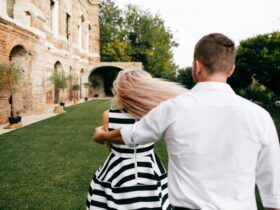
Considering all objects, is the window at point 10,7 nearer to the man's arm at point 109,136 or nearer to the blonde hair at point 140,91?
the blonde hair at point 140,91

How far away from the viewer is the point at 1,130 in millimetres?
11367

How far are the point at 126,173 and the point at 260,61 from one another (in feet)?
70.6

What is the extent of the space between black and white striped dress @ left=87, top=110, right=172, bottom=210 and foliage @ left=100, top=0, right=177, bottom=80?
38.3 meters

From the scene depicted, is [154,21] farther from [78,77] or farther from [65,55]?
[65,55]

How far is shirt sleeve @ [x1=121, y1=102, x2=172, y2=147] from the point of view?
1.58m

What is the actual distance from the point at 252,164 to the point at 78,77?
3036cm

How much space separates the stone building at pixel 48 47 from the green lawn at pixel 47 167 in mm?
4464

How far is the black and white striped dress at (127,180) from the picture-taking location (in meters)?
2.58

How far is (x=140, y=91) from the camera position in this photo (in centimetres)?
234

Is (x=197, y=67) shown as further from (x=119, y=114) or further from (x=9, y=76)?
(x=9, y=76)

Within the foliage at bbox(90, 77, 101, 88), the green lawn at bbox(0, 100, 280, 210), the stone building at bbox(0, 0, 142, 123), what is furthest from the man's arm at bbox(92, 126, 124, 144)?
the foliage at bbox(90, 77, 101, 88)

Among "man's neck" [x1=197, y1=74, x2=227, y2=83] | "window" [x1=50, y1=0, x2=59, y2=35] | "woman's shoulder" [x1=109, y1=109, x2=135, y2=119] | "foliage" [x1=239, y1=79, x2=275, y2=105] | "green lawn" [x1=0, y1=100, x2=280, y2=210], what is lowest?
"green lawn" [x1=0, y1=100, x2=280, y2=210]

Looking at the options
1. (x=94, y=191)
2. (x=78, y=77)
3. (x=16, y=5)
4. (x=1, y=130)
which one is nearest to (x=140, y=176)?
(x=94, y=191)

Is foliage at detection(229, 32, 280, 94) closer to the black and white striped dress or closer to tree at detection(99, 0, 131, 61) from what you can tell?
tree at detection(99, 0, 131, 61)
